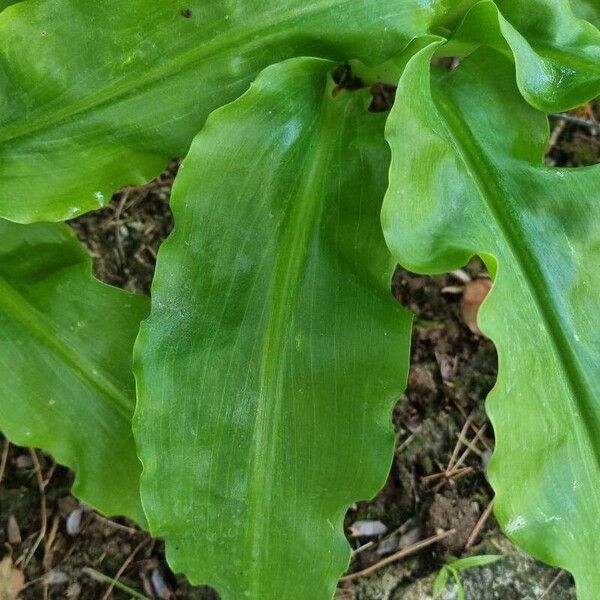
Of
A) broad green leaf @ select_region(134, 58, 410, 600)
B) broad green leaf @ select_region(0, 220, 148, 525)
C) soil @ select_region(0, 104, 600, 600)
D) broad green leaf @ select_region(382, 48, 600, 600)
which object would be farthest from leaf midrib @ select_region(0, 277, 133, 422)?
broad green leaf @ select_region(382, 48, 600, 600)

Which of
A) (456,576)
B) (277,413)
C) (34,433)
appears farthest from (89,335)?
(456,576)

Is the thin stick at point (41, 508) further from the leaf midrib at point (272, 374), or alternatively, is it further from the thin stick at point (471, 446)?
the thin stick at point (471, 446)

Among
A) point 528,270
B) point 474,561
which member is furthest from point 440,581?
point 528,270

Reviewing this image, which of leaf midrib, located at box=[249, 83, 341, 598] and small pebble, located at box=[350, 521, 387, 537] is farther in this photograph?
small pebble, located at box=[350, 521, 387, 537]

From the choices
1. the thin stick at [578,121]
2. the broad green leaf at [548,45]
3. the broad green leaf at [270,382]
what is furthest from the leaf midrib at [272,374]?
the thin stick at [578,121]

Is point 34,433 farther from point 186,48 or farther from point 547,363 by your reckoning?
point 547,363

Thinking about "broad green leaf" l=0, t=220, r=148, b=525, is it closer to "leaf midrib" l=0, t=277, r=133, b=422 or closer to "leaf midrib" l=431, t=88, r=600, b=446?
"leaf midrib" l=0, t=277, r=133, b=422
